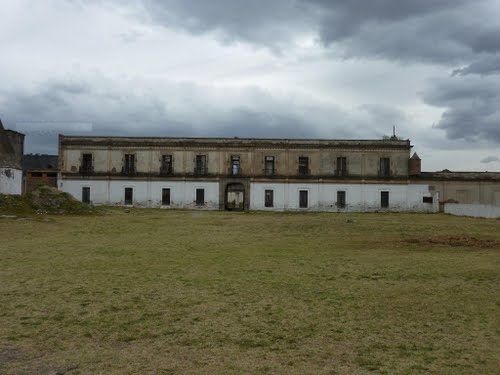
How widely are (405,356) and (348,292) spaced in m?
3.00

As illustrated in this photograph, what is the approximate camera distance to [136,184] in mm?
40000

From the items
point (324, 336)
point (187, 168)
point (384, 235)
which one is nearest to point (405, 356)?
point (324, 336)

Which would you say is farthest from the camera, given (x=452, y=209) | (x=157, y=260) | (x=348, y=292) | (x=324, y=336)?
(x=452, y=209)

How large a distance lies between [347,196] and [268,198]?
6.33 m

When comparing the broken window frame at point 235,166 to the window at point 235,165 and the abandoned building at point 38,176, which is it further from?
the abandoned building at point 38,176

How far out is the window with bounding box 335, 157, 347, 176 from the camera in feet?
129

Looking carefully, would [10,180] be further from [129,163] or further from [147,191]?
[147,191]

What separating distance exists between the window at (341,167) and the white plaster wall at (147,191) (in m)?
9.83

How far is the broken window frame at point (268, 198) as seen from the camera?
39688mm

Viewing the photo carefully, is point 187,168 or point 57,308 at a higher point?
point 187,168

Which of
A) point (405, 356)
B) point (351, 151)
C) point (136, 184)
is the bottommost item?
point (405, 356)

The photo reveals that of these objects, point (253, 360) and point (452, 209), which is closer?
point (253, 360)

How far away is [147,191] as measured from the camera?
4000 cm

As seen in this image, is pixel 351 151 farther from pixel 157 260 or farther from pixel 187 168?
pixel 157 260
